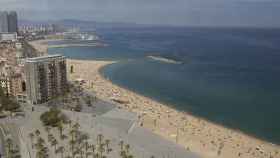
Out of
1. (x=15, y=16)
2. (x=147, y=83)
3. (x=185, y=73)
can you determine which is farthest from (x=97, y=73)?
(x=15, y=16)

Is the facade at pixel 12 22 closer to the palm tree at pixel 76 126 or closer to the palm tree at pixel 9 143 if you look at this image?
the palm tree at pixel 76 126

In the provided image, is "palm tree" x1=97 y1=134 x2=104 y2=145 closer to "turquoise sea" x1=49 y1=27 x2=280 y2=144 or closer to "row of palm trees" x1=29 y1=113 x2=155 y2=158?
"row of palm trees" x1=29 y1=113 x2=155 y2=158

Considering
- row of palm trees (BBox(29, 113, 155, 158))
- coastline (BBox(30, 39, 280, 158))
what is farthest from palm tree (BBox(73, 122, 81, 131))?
coastline (BBox(30, 39, 280, 158))

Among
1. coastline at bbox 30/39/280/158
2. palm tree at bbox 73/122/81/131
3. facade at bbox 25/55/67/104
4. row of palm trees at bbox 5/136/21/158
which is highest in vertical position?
facade at bbox 25/55/67/104

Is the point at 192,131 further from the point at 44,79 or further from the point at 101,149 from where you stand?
the point at 44,79

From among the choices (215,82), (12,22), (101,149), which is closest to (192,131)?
(101,149)

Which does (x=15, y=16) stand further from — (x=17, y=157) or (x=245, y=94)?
(x=17, y=157)

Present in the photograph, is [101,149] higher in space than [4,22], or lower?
lower
